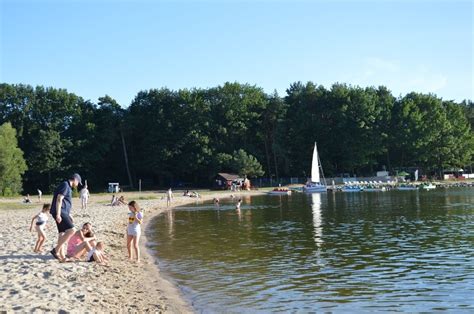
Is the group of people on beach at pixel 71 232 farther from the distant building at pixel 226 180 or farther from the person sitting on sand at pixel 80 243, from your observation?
the distant building at pixel 226 180

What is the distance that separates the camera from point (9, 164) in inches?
2729

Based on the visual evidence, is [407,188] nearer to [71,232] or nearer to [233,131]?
[233,131]

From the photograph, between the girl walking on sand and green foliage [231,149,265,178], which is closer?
the girl walking on sand

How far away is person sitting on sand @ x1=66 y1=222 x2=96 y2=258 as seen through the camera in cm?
1487

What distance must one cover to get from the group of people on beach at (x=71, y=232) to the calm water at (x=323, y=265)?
6.91ft

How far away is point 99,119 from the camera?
89.1 meters

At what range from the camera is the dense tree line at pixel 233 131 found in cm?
8381

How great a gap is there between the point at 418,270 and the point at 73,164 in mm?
75090

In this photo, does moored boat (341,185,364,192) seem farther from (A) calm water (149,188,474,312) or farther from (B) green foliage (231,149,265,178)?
(A) calm water (149,188,474,312)

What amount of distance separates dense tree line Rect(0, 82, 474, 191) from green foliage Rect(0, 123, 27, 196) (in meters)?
7.79

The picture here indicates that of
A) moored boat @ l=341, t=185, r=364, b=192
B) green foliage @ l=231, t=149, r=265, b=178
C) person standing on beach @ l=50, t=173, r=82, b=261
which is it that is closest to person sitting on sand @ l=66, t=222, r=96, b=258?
person standing on beach @ l=50, t=173, r=82, b=261

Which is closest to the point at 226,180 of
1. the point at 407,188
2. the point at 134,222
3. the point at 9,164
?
the point at 407,188

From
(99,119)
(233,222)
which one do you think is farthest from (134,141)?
(233,222)

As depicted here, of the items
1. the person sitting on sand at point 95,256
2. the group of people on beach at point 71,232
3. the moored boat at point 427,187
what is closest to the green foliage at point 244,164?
the moored boat at point 427,187
